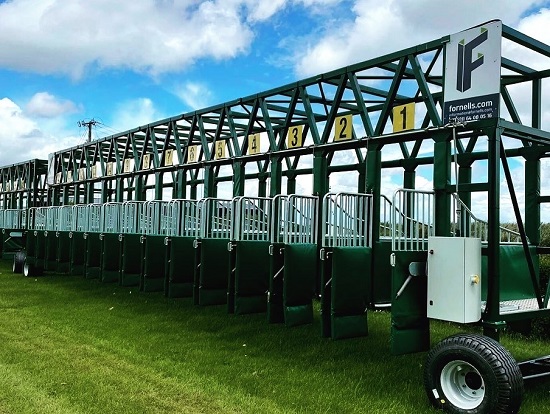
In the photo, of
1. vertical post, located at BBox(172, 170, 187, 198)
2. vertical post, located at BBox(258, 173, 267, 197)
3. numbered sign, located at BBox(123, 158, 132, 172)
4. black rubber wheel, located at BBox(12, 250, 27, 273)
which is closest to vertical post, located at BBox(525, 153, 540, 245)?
vertical post, located at BBox(258, 173, 267, 197)

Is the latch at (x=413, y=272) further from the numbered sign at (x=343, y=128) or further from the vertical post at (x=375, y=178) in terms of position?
the numbered sign at (x=343, y=128)

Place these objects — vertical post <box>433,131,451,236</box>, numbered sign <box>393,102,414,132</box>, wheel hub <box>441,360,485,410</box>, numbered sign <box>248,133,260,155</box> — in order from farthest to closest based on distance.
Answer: numbered sign <box>248,133,260,155</box>, numbered sign <box>393,102,414,132</box>, vertical post <box>433,131,451,236</box>, wheel hub <box>441,360,485,410</box>

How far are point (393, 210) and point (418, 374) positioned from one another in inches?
63.2

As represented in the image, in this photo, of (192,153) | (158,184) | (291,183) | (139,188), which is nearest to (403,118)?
(291,183)

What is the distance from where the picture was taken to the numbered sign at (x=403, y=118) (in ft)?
19.8

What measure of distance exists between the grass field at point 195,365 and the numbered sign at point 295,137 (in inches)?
93.5

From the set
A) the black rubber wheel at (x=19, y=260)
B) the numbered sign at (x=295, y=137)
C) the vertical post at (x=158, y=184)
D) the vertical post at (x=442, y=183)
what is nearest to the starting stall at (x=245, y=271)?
the numbered sign at (x=295, y=137)

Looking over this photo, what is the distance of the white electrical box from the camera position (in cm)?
446

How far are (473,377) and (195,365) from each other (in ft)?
8.39

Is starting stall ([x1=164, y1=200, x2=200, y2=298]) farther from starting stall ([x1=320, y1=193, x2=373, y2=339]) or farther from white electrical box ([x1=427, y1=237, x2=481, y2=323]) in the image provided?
white electrical box ([x1=427, y1=237, x2=481, y2=323])

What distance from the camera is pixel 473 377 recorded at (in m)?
4.37

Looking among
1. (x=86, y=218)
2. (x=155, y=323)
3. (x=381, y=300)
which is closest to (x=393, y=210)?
(x=381, y=300)

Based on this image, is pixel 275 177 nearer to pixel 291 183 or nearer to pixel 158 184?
pixel 291 183

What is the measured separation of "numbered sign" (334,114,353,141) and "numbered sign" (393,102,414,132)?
2.76ft
